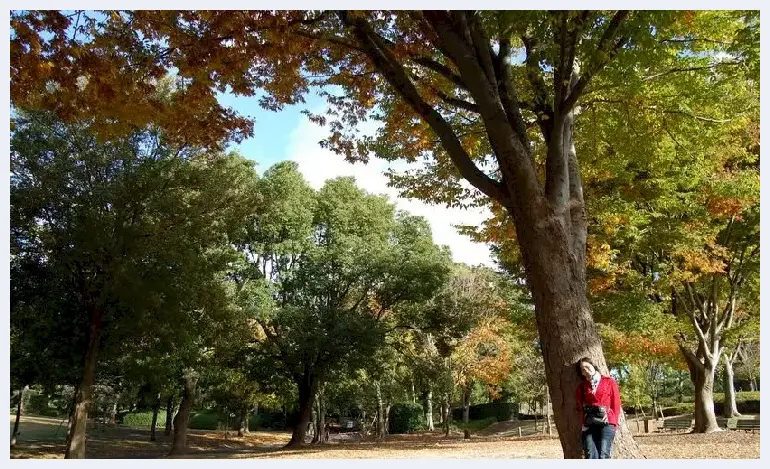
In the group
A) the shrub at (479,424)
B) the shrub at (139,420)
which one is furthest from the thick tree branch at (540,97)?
the shrub at (139,420)

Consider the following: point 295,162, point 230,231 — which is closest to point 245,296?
point 230,231

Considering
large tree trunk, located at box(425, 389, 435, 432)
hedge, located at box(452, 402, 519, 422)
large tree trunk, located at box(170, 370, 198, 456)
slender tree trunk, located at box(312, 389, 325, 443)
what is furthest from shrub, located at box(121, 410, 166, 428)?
hedge, located at box(452, 402, 519, 422)

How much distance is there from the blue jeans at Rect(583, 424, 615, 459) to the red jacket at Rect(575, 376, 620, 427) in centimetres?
Result: 8

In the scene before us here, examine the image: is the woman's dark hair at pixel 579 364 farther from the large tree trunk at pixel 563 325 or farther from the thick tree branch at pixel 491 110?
the thick tree branch at pixel 491 110

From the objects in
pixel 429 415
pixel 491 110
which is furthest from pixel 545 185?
pixel 429 415

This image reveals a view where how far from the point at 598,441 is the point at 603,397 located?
36 centimetres

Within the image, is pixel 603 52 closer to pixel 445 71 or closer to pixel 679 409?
pixel 445 71

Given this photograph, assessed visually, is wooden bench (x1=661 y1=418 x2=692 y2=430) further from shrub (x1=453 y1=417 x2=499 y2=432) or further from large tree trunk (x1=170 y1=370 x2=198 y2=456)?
large tree trunk (x1=170 y1=370 x2=198 y2=456)

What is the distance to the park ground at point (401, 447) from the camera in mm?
9188

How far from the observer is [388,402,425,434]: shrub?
2534 centimetres

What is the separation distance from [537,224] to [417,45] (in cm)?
275

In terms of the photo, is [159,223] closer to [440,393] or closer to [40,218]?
[40,218]

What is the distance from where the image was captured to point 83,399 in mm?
11289

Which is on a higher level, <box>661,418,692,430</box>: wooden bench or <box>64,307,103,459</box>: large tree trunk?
<box>64,307,103,459</box>: large tree trunk
